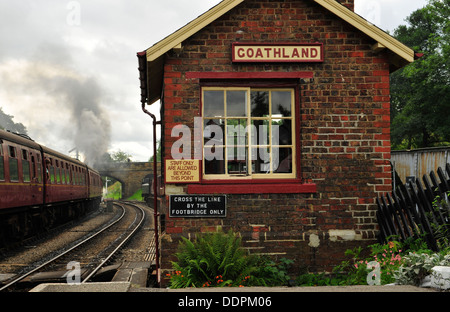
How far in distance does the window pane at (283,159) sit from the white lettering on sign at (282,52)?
1.45 metres

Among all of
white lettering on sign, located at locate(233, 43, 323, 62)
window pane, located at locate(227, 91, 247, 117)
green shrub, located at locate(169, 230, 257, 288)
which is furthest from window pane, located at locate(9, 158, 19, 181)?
white lettering on sign, located at locate(233, 43, 323, 62)

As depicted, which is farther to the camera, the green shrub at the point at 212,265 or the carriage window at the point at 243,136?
the carriage window at the point at 243,136

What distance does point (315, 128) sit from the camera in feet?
22.7

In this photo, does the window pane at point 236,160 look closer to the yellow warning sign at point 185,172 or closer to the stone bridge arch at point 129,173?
the yellow warning sign at point 185,172

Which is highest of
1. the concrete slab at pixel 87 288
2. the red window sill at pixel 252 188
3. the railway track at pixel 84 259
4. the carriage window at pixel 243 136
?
the carriage window at pixel 243 136

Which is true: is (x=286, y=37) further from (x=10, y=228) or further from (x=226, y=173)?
(x=10, y=228)

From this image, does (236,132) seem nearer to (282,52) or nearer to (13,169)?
(282,52)

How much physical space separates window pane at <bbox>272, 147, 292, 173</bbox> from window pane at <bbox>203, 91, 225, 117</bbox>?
3.64 feet

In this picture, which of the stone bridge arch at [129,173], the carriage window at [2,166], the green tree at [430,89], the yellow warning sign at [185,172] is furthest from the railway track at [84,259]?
the stone bridge arch at [129,173]

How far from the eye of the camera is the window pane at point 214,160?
688cm

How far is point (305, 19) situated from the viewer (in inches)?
276
